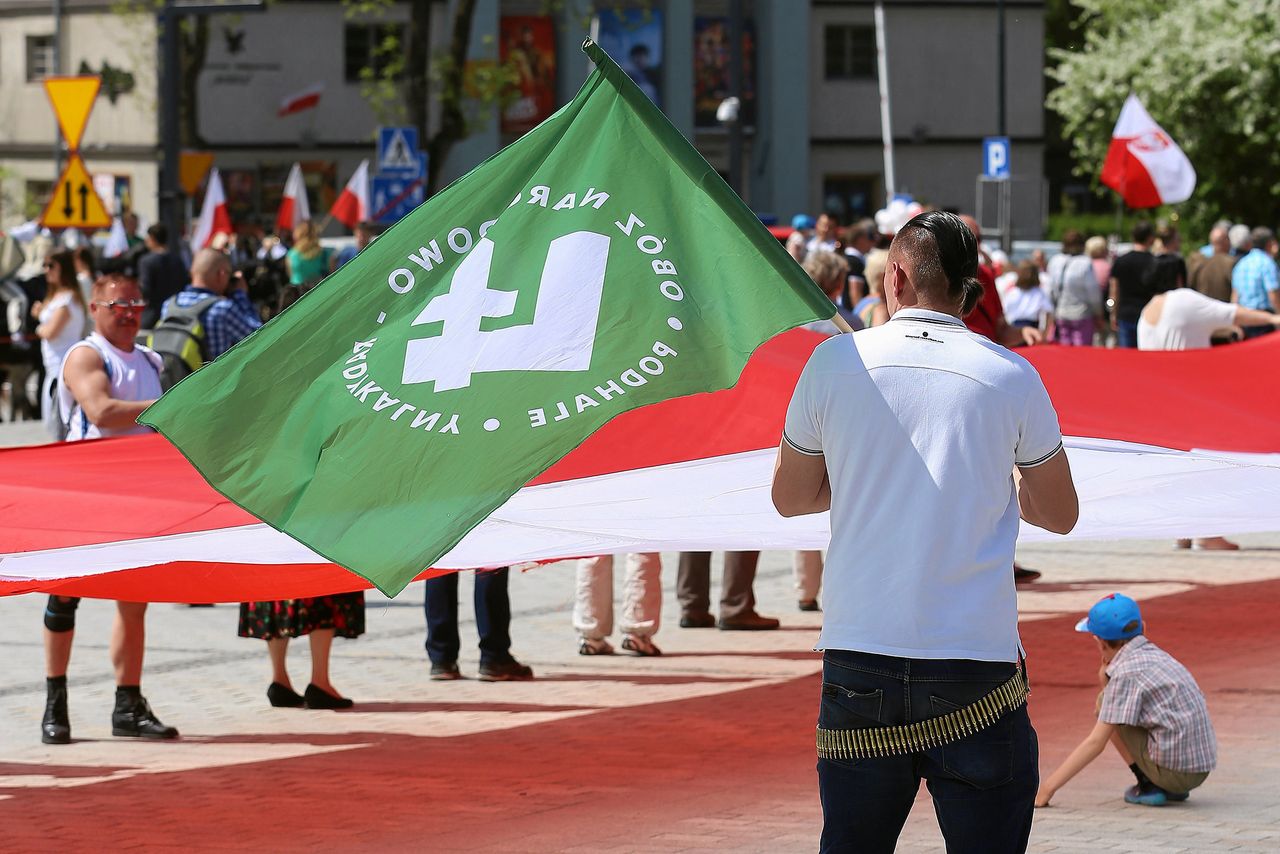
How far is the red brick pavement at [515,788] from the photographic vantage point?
24.7 feet

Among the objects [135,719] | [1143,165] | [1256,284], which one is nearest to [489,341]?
[135,719]

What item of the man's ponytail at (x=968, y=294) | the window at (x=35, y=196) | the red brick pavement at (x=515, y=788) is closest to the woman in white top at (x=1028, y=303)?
the red brick pavement at (x=515, y=788)

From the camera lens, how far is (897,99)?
60875 mm

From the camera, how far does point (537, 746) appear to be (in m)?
9.18

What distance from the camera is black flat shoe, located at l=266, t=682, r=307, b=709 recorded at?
10109 mm

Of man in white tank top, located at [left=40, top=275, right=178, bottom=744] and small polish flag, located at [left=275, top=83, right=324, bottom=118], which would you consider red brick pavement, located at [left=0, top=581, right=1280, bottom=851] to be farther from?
small polish flag, located at [left=275, top=83, right=324, bottom=118]

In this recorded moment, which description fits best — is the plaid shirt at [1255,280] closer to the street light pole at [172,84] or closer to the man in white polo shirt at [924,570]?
the street light pole at [172,84]

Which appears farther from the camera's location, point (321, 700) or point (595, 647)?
point (595, 647)

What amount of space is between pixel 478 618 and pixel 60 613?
7.89 ft

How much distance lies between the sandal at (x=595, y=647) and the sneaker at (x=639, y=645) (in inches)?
1.4

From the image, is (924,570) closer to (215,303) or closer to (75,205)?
(215,303)

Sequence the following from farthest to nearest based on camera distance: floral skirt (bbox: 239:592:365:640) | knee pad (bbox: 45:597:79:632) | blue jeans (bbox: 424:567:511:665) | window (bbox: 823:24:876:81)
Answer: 1. window (bbox: 823:24:876:81)
2. blue jeans (bbox: 424:567:511:665)
3. floral skirt (bbox: 239:592:365:640)
4. knee pad (bbox: 45:597:79:632)

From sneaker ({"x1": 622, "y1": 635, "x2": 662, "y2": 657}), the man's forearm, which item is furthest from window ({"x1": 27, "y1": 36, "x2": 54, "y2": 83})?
the man's forearm

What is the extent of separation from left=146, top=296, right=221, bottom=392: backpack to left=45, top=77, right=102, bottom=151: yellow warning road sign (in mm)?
8410
